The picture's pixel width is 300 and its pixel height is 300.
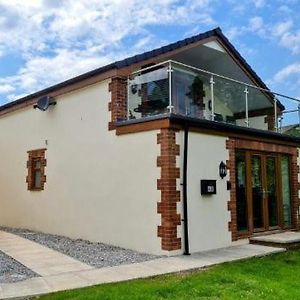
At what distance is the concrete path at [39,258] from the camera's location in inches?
315

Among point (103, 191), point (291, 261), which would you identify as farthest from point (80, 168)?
point (291, 261)

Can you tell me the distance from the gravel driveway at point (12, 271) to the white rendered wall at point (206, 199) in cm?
367

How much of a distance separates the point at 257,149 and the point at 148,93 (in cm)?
357

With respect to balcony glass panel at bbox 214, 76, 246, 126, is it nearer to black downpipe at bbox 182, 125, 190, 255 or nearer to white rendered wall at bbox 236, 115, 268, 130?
white rendered wall at bbox 236, 115, 268, 130

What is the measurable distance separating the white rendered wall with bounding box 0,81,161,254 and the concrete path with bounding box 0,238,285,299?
108 centimetres

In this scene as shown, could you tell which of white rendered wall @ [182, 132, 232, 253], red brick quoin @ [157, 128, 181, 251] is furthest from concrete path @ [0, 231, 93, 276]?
white rendered wall @ [182, 132, 232, 253]

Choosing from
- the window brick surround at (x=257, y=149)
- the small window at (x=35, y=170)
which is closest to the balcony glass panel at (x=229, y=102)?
the window brick surround at (x=257, y=149)

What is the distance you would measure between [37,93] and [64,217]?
13.8 ft

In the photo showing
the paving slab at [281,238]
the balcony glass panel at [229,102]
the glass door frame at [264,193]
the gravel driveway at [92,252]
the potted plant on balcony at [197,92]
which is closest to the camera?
the gravel driveway at [92,252]

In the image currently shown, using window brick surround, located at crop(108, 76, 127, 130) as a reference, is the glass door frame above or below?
below

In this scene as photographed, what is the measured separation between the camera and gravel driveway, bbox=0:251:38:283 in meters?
7.20

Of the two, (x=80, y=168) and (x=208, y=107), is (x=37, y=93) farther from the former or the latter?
(x=208, y=107)

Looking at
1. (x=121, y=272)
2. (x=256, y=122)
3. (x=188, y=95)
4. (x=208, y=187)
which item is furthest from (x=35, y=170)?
(x=121, y=272)

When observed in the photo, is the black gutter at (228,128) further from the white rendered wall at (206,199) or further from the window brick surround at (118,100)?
the window brick surround at (118,100)
